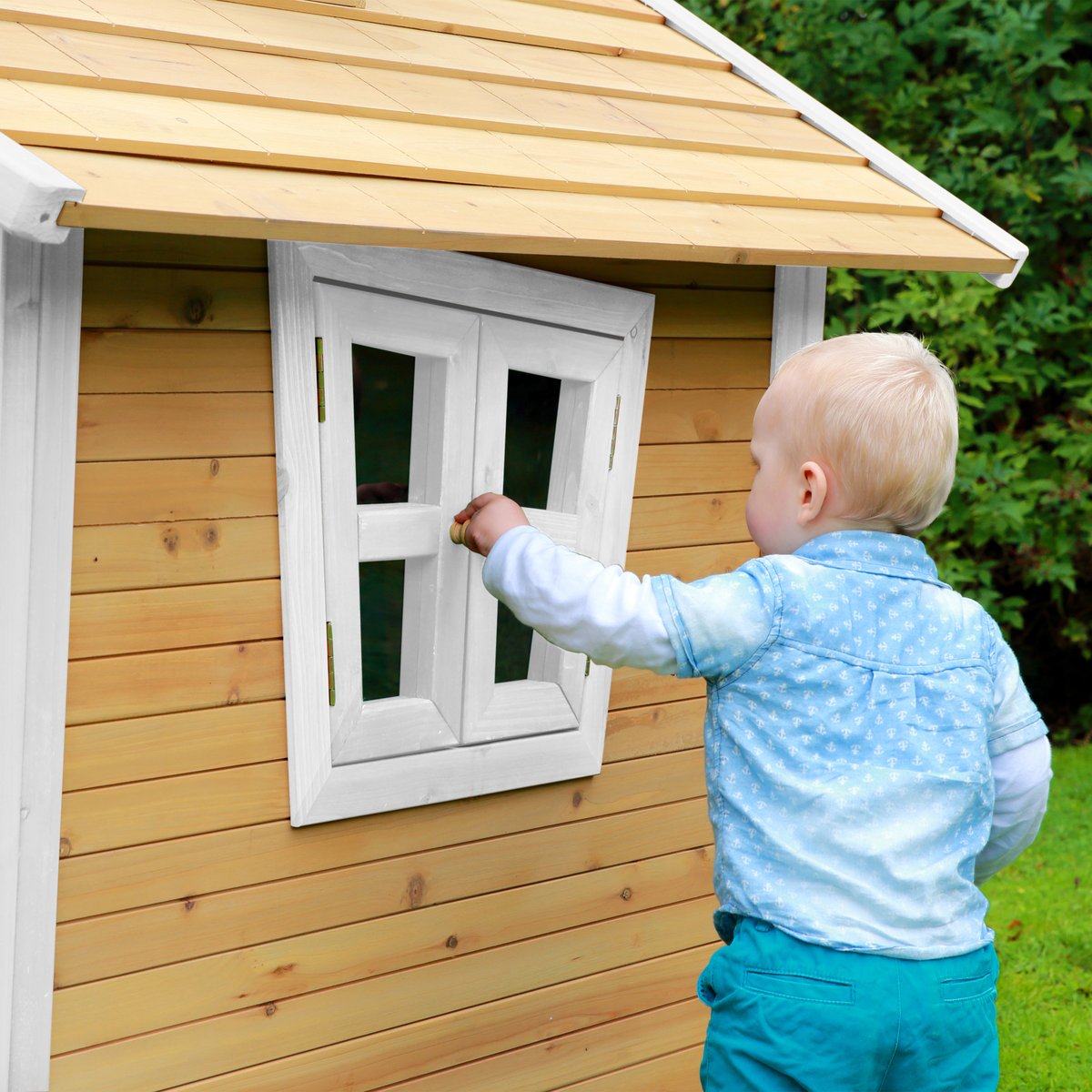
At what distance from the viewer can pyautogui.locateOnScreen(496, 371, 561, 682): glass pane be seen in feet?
9.36

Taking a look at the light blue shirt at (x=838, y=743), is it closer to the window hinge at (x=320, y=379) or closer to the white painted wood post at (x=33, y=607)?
the window hinge at (x=320, y=379)

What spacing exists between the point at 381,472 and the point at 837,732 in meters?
1.45

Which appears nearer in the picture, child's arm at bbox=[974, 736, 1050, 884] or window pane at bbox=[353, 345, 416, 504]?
child's arm at bbox=[974, 736, 1050, 884]

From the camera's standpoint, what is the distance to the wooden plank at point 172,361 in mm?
2156

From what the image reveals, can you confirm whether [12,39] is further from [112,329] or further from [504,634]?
[504,634]

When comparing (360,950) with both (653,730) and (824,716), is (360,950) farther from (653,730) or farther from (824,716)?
(824,716)

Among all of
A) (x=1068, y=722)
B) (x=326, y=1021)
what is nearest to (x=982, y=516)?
(x=1068, y=722)

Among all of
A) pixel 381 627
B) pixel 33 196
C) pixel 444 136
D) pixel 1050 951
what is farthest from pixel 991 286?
pixel 33 196

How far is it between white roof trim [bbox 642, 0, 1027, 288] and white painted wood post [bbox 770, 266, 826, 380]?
11.0 inches

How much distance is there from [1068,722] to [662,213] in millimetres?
5791

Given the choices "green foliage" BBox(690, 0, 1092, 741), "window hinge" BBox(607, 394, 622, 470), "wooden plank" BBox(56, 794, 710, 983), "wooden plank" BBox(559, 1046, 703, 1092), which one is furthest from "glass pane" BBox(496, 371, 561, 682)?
"green foliage" BBox(690, 0, 1092, 741)

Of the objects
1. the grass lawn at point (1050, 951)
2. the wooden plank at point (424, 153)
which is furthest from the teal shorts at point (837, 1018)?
the grass lawn at point (1050, 951)

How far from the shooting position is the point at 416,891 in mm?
2695

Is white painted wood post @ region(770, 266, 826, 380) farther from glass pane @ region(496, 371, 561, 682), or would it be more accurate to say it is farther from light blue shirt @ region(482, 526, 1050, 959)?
light blue shirt @ region(482, 526, 1050, 959)
